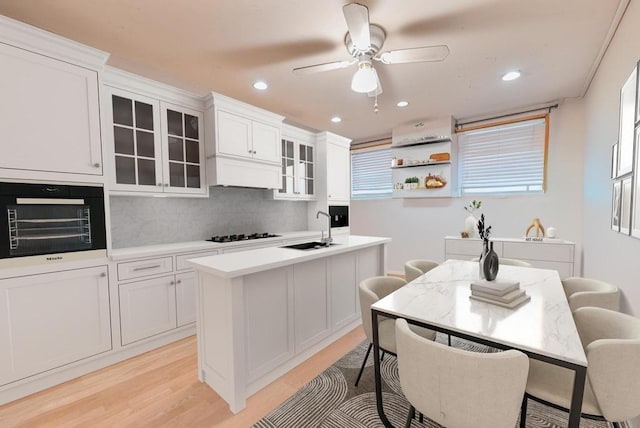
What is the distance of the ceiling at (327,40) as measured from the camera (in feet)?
6.03

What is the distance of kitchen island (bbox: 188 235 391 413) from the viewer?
1.71 m

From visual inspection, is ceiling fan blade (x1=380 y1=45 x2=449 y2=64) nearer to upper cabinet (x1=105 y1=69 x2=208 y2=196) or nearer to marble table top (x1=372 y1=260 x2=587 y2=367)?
marble table top (x1=372 y1=260 x2=587 y2=367)

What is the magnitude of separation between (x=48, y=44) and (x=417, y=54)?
2.61 meters

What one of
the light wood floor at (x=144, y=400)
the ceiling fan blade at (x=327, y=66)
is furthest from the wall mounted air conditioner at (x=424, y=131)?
the light wood floor at (x=144, y=400)

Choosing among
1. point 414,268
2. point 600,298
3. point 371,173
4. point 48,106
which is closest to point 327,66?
point 414,268

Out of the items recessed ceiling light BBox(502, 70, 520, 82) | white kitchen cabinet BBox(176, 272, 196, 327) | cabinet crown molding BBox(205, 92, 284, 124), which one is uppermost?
recessed ceiling light BBox(502, 70, 520, 82)

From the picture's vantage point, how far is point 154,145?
2.78 meters

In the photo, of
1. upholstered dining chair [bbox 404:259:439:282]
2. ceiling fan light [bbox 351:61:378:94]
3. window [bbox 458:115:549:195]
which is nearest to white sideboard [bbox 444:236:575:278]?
window [bbox 458:115:549:195]

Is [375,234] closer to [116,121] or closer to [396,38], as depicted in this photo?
[396,38]

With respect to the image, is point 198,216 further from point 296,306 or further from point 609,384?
point 609,384

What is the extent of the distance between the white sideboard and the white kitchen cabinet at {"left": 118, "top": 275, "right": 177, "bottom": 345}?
146 inches

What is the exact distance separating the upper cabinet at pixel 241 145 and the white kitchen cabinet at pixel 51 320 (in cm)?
153

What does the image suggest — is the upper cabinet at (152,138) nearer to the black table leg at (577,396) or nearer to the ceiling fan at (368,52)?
the ceiling fan at (368,52)

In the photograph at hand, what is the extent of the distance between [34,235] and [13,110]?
857 millimetres
